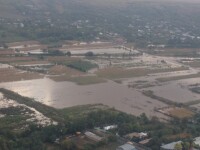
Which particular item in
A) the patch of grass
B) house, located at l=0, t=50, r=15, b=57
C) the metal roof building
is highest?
house, located at l=0, t=50, r=15, b=57

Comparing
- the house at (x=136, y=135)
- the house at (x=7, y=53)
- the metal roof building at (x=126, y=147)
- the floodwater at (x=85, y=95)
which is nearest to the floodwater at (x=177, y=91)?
the floodwater at (x=85, y=95)

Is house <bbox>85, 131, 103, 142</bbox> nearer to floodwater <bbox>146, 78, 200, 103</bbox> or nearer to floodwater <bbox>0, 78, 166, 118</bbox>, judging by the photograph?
floodwater <bbox>0, 78, 166, 118</bbox>

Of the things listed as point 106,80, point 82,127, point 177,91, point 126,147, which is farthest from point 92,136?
point 106,80

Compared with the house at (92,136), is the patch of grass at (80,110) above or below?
above

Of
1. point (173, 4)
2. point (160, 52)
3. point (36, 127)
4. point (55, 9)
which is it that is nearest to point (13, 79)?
point (36, 127)

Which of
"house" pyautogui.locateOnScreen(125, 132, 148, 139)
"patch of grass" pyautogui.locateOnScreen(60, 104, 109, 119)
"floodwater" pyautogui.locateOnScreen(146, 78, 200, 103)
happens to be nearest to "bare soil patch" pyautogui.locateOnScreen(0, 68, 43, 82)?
"patch of grass" pyautogui.locateOnScreen(60, 104, 109, 119)

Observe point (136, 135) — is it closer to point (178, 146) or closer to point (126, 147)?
point (126, 147)

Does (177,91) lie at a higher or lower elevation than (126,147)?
higher

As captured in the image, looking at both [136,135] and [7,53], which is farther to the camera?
[7,53]

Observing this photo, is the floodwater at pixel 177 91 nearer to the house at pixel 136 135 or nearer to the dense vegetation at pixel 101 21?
the house at pixel 136 135
